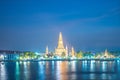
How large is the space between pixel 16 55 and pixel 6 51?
526 cm

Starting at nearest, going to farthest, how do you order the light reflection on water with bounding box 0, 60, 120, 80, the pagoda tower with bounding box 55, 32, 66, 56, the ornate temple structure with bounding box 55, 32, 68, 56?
the light reflection on water with bounding box 0, 60, 120, 80 → the ornate temple structure with bounding box 55, 32, 68, 56 → the pagoda tower with bounding box 55, 32, 66, 56

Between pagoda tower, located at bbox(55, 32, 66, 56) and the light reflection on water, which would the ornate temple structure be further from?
the light reflection on water

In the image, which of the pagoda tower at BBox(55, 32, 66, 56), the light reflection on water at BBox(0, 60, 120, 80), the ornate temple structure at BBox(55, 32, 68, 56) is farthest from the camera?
the pagoda tower at BBox(55, 32, 66, 56)

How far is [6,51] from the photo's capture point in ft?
566

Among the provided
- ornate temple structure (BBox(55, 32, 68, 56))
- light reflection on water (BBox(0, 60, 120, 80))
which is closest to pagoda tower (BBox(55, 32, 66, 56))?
ornate temple structure (BBox(55, 32, 68, 56))

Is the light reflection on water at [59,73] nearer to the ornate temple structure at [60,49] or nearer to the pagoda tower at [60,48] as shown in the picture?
the ornate temple structure at [60,49]

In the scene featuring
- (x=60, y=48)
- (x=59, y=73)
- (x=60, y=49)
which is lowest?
(x=59, y=73)

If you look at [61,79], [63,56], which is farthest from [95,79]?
[63,56]

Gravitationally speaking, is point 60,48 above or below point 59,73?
above

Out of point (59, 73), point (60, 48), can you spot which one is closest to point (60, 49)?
point (60, 48)

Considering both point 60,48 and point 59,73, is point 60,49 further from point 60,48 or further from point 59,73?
point 59,73

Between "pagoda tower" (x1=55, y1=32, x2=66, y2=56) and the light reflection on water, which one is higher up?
"pagoda tower" (x1=55, y1=32, x2=66, y2=56)

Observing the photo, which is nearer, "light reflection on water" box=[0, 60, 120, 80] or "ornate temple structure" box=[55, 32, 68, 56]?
"light reflection on water" box=[0, 60, 120, 80]

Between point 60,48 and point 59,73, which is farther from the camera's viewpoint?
point 60,48
